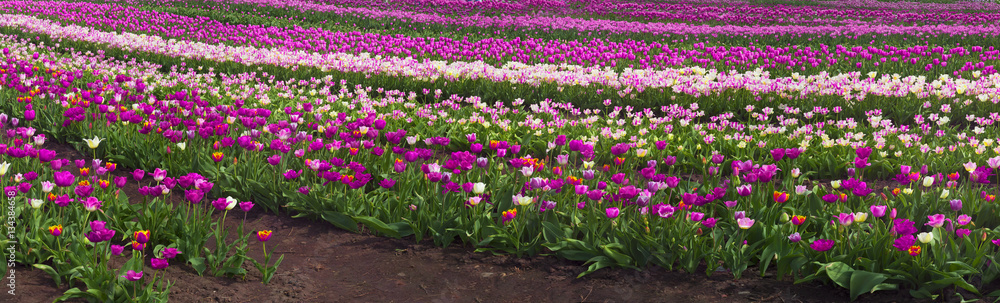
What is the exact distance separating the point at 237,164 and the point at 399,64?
5.63 meters

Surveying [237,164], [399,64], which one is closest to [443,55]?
[399,64]

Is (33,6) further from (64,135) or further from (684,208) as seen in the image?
(684,208)

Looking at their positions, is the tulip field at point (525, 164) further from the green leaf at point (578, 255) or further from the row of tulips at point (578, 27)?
the row of tulips at point (578, 27)

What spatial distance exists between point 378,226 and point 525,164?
0.93 meters

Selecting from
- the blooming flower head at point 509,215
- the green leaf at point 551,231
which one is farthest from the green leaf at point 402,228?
the green leaf at point 551,231

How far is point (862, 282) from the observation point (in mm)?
Answer: 3383

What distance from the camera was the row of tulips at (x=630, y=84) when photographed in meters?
8.34

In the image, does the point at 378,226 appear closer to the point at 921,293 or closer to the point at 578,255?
the point at 578,255

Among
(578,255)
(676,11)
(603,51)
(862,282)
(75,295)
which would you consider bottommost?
(676,11)

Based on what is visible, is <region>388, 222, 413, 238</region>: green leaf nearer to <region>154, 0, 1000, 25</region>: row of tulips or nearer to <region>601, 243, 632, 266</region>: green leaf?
<region>601, 243, 632, 266</region>: green leaf

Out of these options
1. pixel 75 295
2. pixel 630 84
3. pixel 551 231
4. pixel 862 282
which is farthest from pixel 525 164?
pixel 630 84

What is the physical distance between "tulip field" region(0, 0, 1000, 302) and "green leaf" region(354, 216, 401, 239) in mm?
14

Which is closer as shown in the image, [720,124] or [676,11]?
[720,124]

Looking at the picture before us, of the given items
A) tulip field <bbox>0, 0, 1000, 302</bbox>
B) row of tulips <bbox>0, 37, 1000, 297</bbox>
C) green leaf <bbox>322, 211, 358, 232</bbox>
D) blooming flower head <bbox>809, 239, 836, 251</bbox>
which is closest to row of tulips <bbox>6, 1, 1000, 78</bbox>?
tulip field <bbox>0, 0, 1000, 302</bbox>
